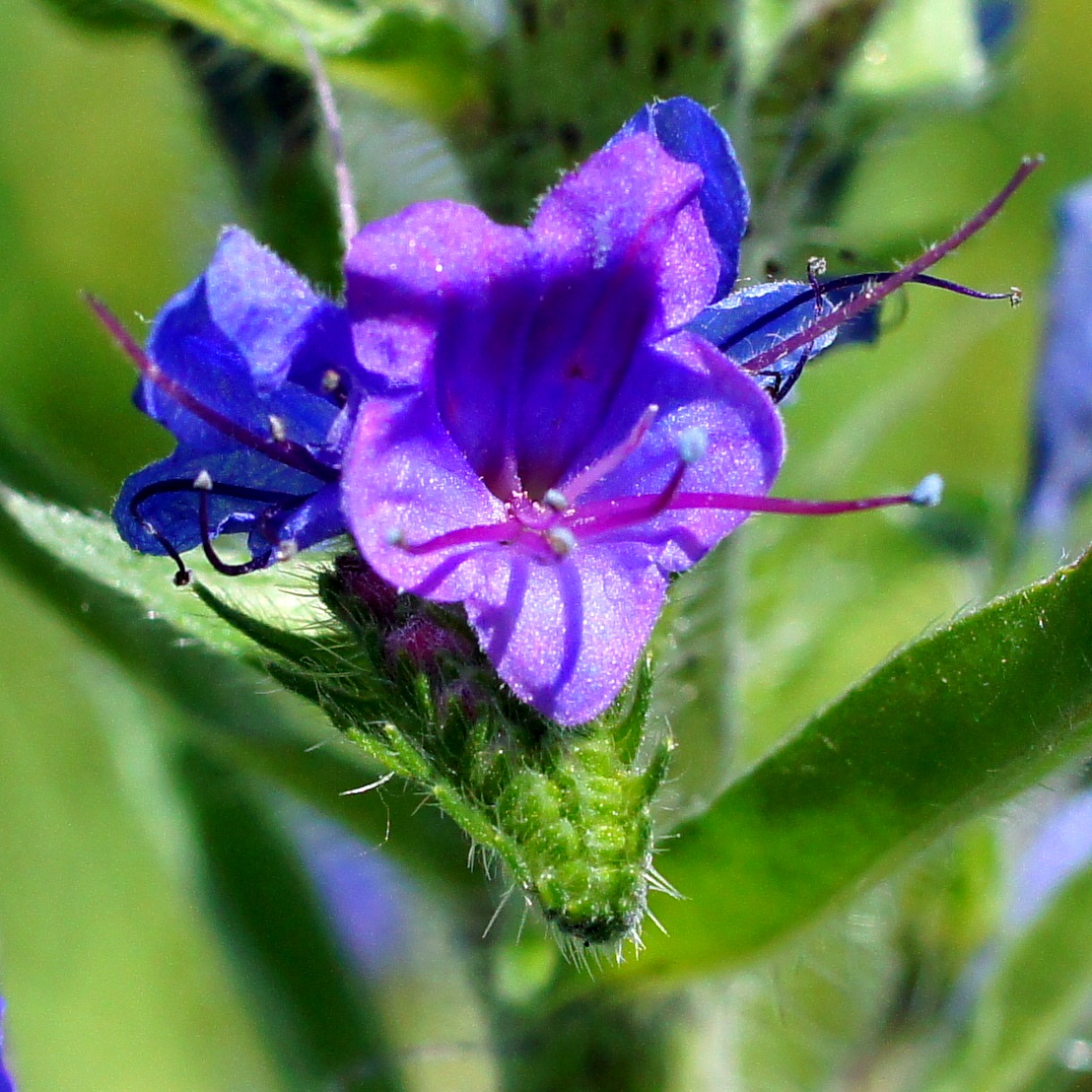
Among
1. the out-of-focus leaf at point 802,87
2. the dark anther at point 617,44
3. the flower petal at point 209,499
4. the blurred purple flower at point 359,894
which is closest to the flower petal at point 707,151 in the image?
the flower petal at point 209,499

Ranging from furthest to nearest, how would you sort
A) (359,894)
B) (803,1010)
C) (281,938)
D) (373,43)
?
(359,894) → (803,1010) → (281,938) → (373,43)

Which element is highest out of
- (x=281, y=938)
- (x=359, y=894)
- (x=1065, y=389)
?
(x=1065, y=389)

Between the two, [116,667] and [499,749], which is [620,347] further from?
[116,667]

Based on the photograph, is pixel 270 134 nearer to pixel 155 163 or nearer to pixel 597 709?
pixel 597 709

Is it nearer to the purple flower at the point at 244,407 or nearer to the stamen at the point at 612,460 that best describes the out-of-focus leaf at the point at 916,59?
the stamen at the point at 612,460

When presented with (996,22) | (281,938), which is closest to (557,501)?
(281,938)

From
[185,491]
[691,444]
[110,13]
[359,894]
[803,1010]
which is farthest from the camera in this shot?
[359,894]

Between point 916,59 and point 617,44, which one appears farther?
point 916,59
